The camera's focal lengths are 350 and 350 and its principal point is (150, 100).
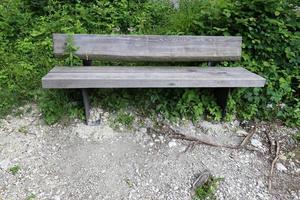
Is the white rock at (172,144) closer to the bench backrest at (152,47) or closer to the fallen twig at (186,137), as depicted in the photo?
the fallen twig at (186,137)

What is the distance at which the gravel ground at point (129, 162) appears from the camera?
264 centimetres

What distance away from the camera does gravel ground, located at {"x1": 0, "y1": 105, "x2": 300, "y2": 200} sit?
2.64 meters

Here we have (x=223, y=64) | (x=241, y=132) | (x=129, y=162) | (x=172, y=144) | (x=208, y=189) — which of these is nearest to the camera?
(x=208, y=189)

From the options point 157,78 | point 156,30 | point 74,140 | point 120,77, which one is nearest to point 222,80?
point 157,78

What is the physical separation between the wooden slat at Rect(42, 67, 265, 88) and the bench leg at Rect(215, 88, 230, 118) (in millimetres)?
201

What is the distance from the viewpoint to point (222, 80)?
3.03 metres

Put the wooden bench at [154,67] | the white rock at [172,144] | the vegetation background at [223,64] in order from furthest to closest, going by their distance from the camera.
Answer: the vegetation background at [223,64]
the white rock at [172,144]
the wooden bench at [154,67]

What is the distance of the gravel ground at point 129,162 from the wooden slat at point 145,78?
52cm

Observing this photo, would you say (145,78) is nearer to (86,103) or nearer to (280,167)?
(86,103)

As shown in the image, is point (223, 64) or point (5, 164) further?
point (223, 64)

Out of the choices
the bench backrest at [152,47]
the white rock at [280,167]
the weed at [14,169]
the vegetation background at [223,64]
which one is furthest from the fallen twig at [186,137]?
the weed at [14,169]

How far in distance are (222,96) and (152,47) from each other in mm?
850

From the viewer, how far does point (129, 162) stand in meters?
2.92

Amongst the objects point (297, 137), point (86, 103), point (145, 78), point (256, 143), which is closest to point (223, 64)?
point (256, 143)
